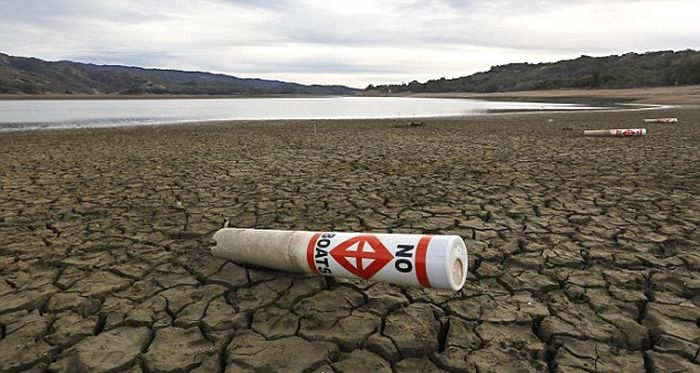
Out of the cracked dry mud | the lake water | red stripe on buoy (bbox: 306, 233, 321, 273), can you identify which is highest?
the lake water

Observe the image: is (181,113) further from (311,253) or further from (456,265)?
(456,265)

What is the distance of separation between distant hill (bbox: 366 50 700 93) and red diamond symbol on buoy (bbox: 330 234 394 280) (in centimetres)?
7378

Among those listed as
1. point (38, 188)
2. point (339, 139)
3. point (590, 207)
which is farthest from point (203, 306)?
point (339, 139)

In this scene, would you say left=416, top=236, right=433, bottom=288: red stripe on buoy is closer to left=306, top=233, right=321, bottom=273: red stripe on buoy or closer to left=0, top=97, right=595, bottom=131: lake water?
left=306, top=233, right=321, bottom=273: red stripe on buoy

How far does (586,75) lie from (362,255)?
10349 cm

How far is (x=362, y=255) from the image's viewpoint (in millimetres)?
2510

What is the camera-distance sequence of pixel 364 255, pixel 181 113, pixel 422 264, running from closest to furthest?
pixel 422 264
pixel 364 255
pixel 181 113

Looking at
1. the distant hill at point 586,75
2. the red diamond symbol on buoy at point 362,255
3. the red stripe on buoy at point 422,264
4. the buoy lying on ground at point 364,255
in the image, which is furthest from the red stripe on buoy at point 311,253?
the distant hill at point 586,75

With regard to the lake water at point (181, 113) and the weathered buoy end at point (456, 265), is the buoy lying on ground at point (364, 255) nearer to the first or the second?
the weathered buoy end at point (456, 265)

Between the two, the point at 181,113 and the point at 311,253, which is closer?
the point at 311,253

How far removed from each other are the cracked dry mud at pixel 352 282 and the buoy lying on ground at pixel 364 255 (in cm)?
20

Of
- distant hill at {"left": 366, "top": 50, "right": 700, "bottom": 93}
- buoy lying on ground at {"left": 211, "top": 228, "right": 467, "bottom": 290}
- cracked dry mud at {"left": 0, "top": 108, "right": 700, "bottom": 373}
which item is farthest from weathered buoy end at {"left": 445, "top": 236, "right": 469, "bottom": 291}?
distant hill at {"left": 366, "top": 50, "right": 700, "bottom": 93}

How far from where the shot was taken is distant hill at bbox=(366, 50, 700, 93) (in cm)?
6338

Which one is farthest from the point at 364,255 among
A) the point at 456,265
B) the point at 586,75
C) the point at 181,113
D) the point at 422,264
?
the point at 586,75
